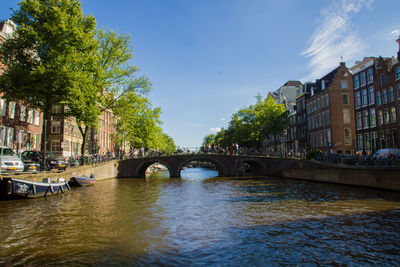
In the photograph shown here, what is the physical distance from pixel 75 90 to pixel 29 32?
624 cm

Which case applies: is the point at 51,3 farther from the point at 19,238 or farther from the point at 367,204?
the point at 367,204

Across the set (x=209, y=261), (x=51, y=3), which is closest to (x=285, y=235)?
(x=209, y=261)

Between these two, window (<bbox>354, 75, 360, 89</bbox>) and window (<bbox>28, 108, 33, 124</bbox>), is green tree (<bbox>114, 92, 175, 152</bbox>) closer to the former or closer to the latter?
window (<bbox>28, 108, 33, 124</bbox>)

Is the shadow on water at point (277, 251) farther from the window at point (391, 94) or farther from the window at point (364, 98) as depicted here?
the window at point (364, 98)

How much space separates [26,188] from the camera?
19.3 meters

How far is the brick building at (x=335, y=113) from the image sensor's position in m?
49.8

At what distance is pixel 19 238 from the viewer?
35.3 ft

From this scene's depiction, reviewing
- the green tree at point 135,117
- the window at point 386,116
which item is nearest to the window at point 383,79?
the window at point 386,116

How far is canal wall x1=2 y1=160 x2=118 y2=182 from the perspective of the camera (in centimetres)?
2036

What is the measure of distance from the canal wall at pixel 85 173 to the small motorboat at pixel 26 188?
1.31ft

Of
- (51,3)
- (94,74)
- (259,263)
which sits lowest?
(259,263)

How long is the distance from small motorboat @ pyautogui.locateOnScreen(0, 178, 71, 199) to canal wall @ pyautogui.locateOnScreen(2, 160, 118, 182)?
0.40 meters

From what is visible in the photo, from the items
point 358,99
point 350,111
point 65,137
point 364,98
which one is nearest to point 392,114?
point 364,98

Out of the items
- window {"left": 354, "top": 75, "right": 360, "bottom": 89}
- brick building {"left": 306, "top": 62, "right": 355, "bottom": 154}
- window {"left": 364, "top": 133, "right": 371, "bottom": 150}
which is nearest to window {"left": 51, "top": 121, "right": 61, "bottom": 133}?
brick building {"left": 306, "top": 62, "right": 355, "bottom": 154}
